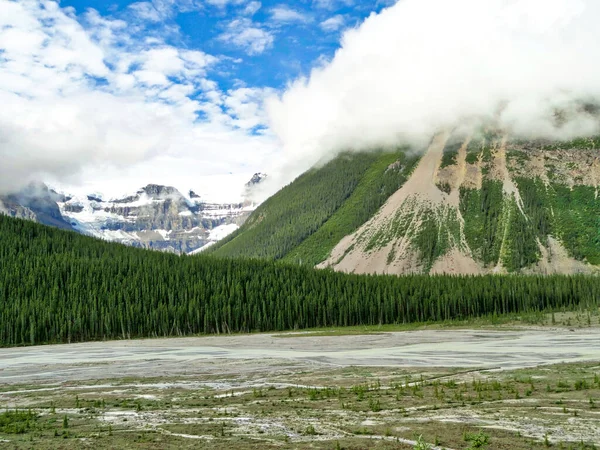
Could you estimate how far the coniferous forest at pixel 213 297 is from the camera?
13525 centimetres

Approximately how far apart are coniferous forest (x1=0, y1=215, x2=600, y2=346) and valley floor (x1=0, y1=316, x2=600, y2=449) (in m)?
76.0

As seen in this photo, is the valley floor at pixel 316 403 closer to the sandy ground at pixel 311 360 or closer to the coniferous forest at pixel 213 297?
the sandy ground at pixel 311 360

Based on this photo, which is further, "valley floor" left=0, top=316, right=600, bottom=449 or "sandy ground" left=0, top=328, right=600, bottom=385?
"sandy ground" left=0, top=328, right=600, bottom=385

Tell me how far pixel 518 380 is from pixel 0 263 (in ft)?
555

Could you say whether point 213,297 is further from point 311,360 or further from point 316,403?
point 316,403

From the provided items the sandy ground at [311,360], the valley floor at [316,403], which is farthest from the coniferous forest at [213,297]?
the valley floor at [316,403]

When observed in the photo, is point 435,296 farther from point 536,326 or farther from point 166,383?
point 166,383

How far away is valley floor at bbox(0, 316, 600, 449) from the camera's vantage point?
2397cm

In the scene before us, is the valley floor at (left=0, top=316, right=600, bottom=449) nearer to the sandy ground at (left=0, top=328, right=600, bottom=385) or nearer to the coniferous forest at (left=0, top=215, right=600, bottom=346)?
the sandy ground at (left=0, top=328, right=600, bottom=385)

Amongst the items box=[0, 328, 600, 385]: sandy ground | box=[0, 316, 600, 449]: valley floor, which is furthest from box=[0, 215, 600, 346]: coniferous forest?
box=[0, 316, 600, 449]: valley floor

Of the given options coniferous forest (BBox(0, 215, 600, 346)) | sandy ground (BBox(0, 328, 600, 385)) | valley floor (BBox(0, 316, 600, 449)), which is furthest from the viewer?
coniferous forest (BBox(0, 215, 600, 346))

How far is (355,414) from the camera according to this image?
29.0m

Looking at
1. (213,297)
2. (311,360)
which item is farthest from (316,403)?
(213,297)

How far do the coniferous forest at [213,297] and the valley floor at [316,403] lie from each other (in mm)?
75987
